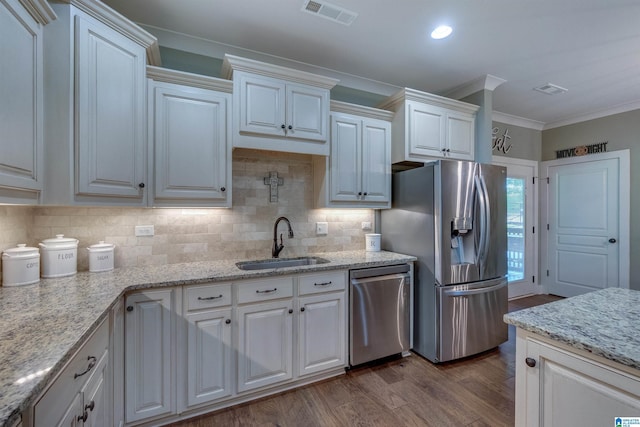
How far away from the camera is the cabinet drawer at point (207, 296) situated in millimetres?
→ 1812

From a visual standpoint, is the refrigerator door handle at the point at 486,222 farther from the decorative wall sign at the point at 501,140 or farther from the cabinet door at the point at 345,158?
the decorative wall sign at the point at 501,140

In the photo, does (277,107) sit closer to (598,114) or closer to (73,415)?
(73,415)

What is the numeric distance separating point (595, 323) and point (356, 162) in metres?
2.01

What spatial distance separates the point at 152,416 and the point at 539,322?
84.6 inches

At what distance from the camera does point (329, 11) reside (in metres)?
2.04

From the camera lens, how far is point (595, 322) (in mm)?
1136

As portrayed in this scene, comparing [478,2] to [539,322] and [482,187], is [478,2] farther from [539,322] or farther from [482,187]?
[539,322]

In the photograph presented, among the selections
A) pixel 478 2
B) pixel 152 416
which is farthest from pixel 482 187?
pixel 152 416

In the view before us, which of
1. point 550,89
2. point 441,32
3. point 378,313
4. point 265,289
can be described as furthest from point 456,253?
point 550,89

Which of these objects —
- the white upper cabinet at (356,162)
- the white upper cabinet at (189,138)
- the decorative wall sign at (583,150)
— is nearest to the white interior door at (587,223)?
the decorative wall sign at (583,150)

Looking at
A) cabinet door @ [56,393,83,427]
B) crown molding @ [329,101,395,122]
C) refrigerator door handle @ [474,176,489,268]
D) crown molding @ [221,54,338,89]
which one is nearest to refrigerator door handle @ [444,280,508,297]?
refrigerator door handle @ [474,176,489,268]

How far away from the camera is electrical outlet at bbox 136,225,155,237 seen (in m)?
2.18

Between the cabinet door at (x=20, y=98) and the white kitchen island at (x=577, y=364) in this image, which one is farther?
the cabinet door at (x=20, y=98)

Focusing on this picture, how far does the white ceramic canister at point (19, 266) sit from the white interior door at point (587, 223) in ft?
19.6
